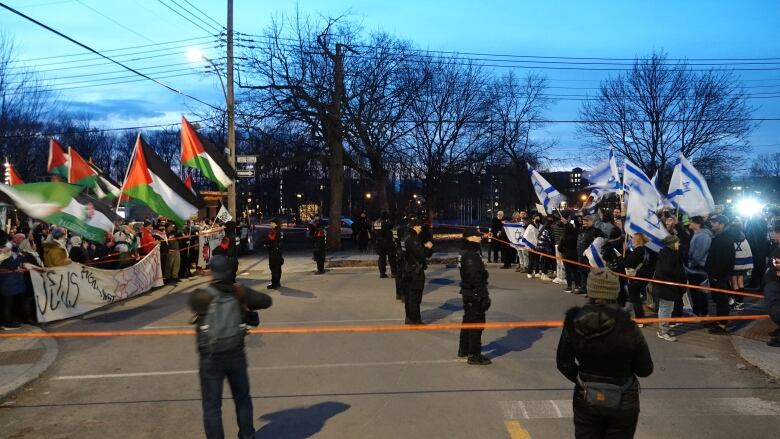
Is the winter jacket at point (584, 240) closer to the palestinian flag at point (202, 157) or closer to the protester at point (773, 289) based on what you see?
the protester at point (773, 289)

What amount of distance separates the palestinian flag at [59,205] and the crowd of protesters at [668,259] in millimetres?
8339

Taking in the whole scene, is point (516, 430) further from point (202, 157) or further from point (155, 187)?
point (202, 157)

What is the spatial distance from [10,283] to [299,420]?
23.0 ft

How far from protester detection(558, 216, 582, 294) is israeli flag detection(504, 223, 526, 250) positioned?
3.53m

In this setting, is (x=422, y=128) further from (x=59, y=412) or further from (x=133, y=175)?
(x=59, y=412)

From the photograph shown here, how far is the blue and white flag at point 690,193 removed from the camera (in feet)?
37.7

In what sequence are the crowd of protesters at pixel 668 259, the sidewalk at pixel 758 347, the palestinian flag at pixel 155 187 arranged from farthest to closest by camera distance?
the palestinian flag at pixel 155 187
the crowd of protesters at pixel 668 259
the sidewalk at pixel 758 347

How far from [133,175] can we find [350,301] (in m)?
5.34

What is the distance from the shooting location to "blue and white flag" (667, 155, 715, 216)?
1148cm

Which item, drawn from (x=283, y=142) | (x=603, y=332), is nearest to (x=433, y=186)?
(x=283, y=142)

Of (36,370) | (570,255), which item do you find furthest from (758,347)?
(36,370)

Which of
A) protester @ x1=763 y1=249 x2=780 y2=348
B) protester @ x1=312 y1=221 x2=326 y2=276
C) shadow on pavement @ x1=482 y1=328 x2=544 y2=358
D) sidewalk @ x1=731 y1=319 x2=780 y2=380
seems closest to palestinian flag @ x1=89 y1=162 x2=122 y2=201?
protester @ x1=312 y1=221 x2=326 y2=276

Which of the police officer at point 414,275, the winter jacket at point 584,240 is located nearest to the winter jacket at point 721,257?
the winter jacket at point 584,240

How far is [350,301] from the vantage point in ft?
43.0
